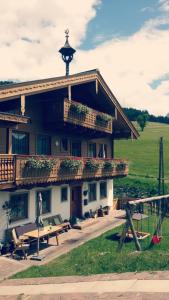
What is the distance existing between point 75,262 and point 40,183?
513 cm

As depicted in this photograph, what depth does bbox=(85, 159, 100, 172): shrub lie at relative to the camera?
22.3m

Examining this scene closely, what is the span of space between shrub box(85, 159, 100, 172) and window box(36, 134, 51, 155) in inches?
106

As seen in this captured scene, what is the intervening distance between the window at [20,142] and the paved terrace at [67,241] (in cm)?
543

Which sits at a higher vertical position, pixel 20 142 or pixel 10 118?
pixel 10 118

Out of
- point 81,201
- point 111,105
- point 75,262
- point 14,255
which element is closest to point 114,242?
point 75,262

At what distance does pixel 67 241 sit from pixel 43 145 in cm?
646

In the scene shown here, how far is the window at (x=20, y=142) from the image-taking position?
18.8 meters

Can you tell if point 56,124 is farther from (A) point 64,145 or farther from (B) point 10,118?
(B) point 10,118

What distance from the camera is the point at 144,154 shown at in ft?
230

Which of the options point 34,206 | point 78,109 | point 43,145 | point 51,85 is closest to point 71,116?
point 78,109

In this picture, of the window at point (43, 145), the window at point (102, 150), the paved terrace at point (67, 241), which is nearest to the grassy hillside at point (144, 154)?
the window at point (102, 150)

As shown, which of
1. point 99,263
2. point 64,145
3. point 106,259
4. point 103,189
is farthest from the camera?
point 103,189

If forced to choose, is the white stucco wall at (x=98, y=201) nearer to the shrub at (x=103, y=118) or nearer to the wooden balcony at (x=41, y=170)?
the wooden balcony at (x=41, y=170)

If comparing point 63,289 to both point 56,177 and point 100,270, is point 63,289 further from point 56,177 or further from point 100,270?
point 56,177
